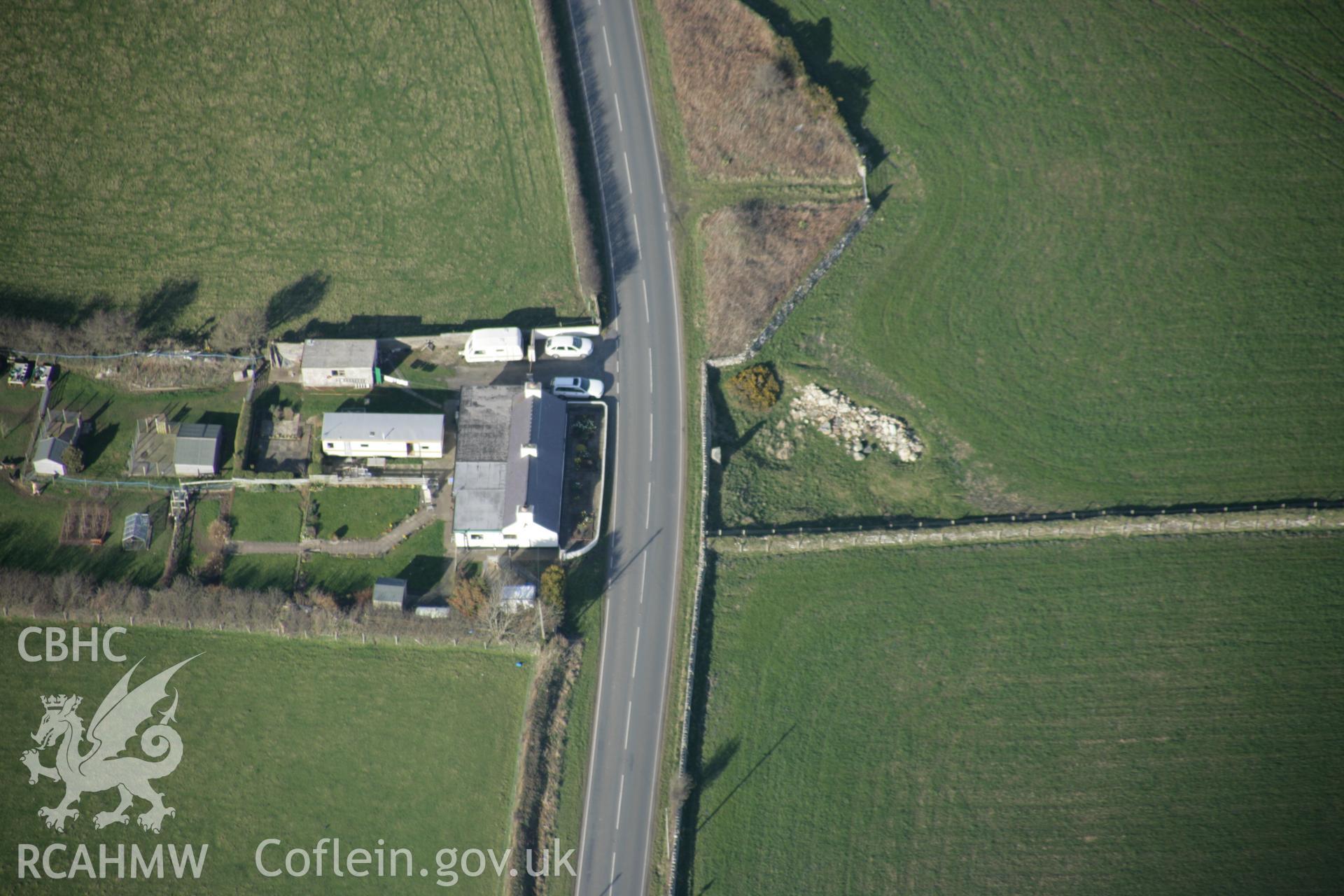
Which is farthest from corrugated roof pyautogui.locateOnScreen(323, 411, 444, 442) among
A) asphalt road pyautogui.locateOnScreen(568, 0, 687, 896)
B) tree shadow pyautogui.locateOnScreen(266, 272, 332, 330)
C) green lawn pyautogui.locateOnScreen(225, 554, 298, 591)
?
asphalt road pyautogui.locateOnScreen(568, 0, 687, 896)

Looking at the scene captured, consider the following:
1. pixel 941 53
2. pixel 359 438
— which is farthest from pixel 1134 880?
pixel 941 53

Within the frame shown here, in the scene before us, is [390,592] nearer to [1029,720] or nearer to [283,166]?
[283,166]

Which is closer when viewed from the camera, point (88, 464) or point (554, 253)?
point (88, 464)

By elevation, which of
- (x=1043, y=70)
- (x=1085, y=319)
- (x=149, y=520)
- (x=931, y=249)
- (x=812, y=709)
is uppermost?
(x=1043, y=70)

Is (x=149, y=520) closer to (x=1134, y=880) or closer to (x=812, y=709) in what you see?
(x=812, y=709)

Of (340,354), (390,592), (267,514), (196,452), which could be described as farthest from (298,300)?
(390,592)

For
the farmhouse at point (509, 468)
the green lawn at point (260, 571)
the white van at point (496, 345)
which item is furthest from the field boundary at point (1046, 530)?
the green lawn at point (260, 571)

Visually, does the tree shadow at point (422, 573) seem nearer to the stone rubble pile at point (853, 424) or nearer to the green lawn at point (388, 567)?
the green lawn at point (388, 567)
